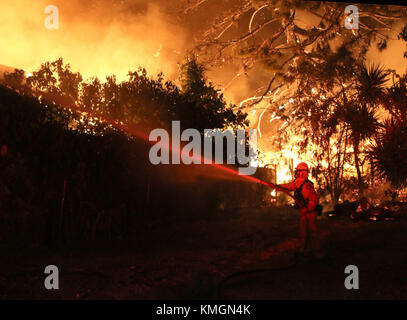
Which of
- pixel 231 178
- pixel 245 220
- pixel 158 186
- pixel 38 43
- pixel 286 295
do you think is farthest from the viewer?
pixel 38 43

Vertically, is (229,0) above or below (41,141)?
above

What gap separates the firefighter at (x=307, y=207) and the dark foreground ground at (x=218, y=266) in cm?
33

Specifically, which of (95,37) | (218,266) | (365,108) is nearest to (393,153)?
(365,108)

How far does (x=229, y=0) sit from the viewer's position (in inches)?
1073

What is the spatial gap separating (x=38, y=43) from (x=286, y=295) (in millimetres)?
20639

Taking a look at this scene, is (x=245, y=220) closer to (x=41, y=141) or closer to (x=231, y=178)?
(x=231, y=178)

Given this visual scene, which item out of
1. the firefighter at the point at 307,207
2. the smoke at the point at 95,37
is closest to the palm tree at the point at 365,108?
the firefighter at the point at 307,207

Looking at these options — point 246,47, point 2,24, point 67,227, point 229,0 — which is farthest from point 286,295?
point 229,0

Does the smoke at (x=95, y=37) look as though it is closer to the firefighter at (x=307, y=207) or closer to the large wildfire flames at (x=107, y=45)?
the large wildfire flames at (x=107, y=45)

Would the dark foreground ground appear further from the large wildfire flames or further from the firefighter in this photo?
the large wildfire flames

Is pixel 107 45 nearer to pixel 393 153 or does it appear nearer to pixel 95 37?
pixel 95 37

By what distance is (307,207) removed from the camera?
23.6 ft
